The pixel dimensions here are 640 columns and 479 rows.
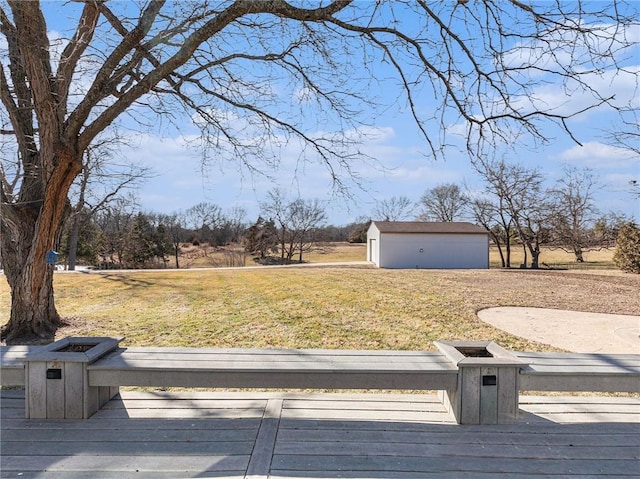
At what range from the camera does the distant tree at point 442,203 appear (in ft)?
106

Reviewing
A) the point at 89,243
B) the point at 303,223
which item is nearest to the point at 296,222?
the point at 303,223

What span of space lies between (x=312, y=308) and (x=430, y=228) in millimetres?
17275

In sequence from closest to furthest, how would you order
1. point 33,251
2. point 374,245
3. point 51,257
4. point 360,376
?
point 360,376 → point 33,251 → point 51,257 → point 374,245

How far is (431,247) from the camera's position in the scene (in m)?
23.9

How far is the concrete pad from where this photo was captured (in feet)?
20.3

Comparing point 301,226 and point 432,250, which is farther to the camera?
point 301,226

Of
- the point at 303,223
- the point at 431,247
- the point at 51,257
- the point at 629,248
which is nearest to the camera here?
the point at 51,257

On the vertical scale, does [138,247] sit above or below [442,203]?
below

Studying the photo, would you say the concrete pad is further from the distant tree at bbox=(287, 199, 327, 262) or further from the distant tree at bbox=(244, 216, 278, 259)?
the distant tree at bbox=(244, 216, 278, 259)

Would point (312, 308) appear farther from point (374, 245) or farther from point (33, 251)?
point (374, 245)

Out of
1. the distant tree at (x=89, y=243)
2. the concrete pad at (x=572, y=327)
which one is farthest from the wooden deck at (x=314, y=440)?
the distant tree at (x=89, y=243)

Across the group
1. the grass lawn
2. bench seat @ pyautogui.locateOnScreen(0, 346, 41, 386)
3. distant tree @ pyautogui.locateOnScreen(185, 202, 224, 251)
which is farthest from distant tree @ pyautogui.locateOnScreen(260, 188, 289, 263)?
bench seat @ pyautogui.locateOnScreen(0, 346, 41, 386)

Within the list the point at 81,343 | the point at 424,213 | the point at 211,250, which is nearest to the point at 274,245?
the point at 211,250

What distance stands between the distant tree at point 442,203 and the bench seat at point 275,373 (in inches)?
1182
